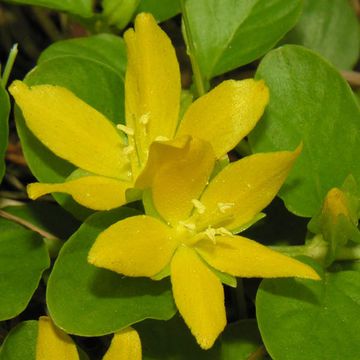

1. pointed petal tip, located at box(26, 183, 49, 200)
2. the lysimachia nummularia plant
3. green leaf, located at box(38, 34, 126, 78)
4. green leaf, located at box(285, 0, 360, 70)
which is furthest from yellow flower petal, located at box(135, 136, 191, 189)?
green leaf, located at box(285, 0, 360, 70)

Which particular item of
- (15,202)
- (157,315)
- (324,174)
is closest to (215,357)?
(157,315)

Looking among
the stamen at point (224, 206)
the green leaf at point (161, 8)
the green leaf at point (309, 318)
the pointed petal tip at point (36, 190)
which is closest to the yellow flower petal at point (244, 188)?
the stamen at point (224, 206)

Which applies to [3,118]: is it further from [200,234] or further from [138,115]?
[200,234]

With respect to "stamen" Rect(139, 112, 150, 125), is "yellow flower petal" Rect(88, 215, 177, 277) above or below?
below

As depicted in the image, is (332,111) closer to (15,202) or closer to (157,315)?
(157,315)

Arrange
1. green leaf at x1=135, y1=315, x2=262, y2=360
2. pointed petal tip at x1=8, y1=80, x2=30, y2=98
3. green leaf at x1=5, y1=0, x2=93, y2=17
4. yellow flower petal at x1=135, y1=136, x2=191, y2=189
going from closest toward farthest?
yellow flower petal at x1=135, y1=136, x2=191, y2=189, pointed petal tip at x1=8, y1=80, x2=30, y2=98, green leaf at x1=135, y1=315, x2=262, y2=360, green leaf at x1=5, y1=0, x2=93, y2=17

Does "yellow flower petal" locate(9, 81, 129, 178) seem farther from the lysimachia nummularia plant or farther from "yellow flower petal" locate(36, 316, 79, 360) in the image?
"yellow flower petal" locate(36, 316, 79, 360)

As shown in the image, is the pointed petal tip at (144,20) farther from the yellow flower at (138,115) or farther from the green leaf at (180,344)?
the green leaf at (180,344)
